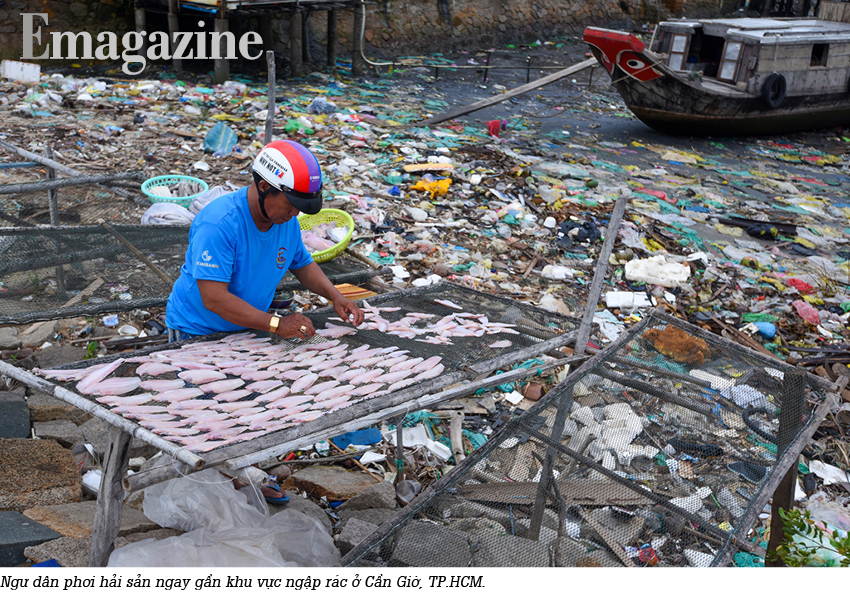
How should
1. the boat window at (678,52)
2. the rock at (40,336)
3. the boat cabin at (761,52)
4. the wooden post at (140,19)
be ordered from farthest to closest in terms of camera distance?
1. the wooden post at (140,19)
2. the boat window at (678,52)
3. the boat cabin at (761,52)
4. the rock at (40,336)

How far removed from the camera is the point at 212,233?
2768 mm

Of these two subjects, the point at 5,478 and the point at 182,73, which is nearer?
the point at 5,478

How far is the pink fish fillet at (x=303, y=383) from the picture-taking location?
2579 mm

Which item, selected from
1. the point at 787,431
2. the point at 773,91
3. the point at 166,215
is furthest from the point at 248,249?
the point at 773,91

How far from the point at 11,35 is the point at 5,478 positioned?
1271cm

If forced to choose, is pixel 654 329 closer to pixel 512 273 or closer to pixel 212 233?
pixel 212 233

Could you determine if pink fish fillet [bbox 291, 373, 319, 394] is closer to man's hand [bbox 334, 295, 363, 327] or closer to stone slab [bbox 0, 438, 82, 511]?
man's hand [bbox 334, 295, 363, 327]

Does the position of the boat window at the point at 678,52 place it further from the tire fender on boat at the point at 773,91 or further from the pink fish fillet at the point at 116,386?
the pink fish fillet at the point at 116,386

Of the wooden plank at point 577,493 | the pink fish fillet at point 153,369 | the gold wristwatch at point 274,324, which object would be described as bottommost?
the wooden plank at point 577,493

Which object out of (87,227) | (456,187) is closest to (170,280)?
(87,227)

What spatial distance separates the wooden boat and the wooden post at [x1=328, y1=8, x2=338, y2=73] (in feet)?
20.1

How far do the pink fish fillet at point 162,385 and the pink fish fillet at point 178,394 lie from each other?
28 mm

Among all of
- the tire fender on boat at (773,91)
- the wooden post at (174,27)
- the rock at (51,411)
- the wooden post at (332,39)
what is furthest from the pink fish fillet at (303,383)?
the wooden post at (332,39)

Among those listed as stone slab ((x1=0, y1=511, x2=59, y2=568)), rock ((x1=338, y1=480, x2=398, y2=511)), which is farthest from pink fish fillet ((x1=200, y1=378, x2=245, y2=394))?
rock ((x1=338, y1=480, x2=398, y2=511))
